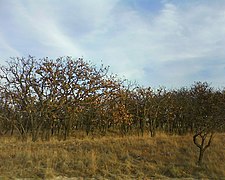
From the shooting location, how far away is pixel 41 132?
23.4 meters

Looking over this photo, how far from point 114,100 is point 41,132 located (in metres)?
6.43

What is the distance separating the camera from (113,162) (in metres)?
13.5

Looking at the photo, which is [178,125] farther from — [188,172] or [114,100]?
[188,172]

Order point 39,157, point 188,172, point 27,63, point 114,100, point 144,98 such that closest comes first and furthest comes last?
1. point 188,172
2. point 39,157
3. point 27,63
4. point 114,100
5. point 144,98

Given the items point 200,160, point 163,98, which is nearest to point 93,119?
point 163,98

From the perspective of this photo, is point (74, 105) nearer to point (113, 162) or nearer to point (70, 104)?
point (70, 104)

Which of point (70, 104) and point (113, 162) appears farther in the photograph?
point (70, 104)

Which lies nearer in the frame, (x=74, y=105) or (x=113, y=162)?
(x=113, y=162)

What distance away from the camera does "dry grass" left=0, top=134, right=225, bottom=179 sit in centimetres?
1183

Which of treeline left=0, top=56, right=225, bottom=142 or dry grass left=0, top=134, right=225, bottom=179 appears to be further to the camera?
treeline left=0, top=56, right=225, bottom=142

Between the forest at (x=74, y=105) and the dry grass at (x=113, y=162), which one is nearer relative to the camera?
the dry grass at (x=113, y=162)

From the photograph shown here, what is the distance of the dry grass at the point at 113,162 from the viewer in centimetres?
1183

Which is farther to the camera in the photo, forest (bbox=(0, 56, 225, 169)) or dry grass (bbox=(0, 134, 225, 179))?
forest (bbox=(0, 56, 225, 169))

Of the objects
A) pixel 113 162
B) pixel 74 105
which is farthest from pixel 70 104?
pixel 113 162
